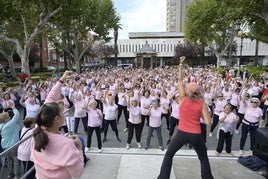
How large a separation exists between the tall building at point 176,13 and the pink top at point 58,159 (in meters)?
114

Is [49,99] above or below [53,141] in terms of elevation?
above

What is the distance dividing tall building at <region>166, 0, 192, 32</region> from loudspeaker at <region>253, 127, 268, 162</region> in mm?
110869

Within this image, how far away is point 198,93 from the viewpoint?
4.02 metres

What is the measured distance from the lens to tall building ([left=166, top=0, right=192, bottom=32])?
362 ft

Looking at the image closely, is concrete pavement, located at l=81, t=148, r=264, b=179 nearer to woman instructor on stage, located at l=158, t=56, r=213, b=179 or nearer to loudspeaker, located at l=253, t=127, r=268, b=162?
loudspeaker, located at l=253, t=127, r=268, b=162

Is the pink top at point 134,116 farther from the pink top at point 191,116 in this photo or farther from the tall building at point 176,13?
the tall building at point 176,13

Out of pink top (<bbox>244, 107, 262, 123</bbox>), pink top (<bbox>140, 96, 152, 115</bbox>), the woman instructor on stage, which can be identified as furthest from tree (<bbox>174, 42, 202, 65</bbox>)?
the woman instructor on stage

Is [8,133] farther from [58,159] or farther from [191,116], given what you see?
[191,116]

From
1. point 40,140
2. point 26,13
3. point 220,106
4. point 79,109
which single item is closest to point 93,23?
point 26,13

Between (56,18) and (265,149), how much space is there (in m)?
21.0

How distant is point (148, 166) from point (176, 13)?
4515 inches

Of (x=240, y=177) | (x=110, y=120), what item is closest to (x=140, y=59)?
(x=110, y=120)

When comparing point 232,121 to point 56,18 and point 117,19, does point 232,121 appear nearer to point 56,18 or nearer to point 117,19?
point 56,18

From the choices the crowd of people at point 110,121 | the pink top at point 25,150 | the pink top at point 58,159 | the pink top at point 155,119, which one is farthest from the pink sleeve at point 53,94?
the pink top at point 155,119
